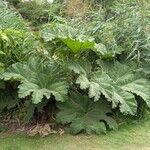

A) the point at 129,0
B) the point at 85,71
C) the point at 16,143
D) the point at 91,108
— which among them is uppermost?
the point at 129,0

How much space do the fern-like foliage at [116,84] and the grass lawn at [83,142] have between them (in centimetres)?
31

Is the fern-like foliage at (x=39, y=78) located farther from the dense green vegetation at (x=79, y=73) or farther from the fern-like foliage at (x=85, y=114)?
the fern-like foliage at (x=85, y=114)

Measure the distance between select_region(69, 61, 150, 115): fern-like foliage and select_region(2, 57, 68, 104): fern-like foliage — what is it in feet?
0.73

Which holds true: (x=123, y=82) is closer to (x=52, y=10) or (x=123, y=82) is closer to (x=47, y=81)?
(x=47, y=81)

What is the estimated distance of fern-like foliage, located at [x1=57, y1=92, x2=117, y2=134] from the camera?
20.0ft

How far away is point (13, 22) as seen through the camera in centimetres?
775

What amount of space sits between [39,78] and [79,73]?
505mm

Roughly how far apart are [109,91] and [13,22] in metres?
2.41

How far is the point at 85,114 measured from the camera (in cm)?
623

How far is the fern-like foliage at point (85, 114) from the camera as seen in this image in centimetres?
610

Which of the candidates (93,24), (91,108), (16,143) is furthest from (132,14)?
(16,143)

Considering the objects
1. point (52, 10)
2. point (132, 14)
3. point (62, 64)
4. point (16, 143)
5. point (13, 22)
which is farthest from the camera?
point (52, 10)

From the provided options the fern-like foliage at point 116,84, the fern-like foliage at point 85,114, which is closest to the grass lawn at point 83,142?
the fern-like foliage at point 85,114

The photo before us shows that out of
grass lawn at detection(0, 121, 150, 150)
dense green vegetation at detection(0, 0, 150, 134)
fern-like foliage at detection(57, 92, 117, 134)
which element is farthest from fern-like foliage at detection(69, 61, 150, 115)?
grass lawn at detection(0, 121, 150, 150)
